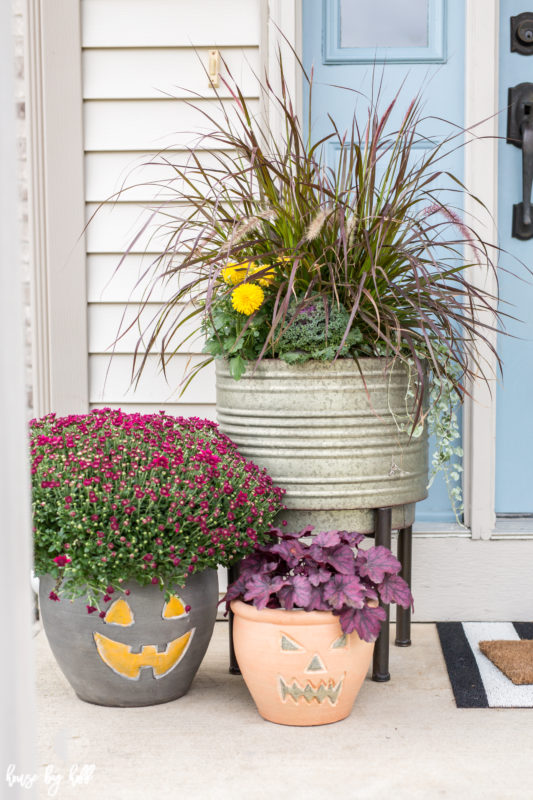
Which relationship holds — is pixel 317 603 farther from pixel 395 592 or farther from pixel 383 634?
pixel 383 634

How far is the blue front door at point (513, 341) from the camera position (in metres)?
2.40

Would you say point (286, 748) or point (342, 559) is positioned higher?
point (342, 559)

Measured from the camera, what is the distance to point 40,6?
2.30 m

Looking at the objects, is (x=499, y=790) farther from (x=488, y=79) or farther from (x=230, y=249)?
(x=488, y=79)

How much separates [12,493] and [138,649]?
3.81 feet

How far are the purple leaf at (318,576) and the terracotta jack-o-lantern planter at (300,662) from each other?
6cm

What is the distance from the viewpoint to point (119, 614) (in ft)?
5.63

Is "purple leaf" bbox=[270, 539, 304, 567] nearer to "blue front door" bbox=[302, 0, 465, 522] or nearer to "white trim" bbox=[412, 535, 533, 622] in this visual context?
"white trim" bbox=[412, 535, 533, 622]

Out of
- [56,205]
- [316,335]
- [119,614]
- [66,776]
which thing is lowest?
[66,776]

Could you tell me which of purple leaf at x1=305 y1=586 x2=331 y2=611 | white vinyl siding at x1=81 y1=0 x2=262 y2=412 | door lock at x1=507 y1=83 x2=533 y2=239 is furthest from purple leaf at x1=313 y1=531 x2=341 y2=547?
door lock at x1=507 y1=83 x2=533 y2=239

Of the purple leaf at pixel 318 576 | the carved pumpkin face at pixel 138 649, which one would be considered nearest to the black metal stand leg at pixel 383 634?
the purple leaf at pixel 318 576

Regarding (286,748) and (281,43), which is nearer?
(286,748)

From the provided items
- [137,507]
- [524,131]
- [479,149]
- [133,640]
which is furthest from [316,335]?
[524,131]

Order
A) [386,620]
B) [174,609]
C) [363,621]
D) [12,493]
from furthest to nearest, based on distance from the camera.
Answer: [386,620] < [174,609] < [363,621] < [12,493]
